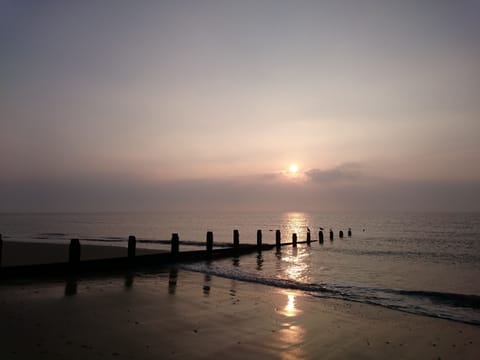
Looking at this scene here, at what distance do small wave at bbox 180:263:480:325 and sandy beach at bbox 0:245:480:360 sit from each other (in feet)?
3.84

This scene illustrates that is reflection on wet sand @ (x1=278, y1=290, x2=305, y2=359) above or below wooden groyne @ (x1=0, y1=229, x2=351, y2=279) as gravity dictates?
below

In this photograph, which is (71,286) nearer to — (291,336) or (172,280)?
(172,280)

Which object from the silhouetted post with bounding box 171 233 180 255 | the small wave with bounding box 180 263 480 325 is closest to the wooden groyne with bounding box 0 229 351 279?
the silhouetted post with bounding box 171 233 180 255

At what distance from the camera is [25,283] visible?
12742mm

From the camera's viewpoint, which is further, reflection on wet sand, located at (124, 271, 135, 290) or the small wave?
reflection on wet sand, located at (124, 271, 135, 290)

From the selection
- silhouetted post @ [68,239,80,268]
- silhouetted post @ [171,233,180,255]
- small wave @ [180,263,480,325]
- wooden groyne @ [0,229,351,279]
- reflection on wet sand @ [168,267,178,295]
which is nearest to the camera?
small wave @ [180,263,480,325]

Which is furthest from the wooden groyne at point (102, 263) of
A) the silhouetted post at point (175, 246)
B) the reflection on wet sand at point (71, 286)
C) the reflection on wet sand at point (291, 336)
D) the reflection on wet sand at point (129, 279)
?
the reflection on wet sand at point (291, 336)

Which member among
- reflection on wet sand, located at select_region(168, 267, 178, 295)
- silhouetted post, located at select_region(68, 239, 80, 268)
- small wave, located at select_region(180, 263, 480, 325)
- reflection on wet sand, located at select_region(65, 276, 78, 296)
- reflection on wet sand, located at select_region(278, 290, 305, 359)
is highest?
silhouetted post, located at select_region(68, 239, 80, 268)

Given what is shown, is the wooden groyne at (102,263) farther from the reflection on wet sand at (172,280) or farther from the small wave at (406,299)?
the small wave at (406,299)

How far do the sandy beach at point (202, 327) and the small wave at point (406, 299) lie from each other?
1171 millimetres

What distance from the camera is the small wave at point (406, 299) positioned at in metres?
12.8

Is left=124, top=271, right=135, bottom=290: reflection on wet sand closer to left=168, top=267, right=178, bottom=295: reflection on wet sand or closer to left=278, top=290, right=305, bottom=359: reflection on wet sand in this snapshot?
left=168, top=267, right=178, bottom=295: reflection on wet sand

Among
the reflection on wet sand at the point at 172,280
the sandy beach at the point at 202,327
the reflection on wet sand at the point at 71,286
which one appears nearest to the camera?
the sandy beach at the point at 202,327

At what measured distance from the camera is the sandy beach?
7094 mm
